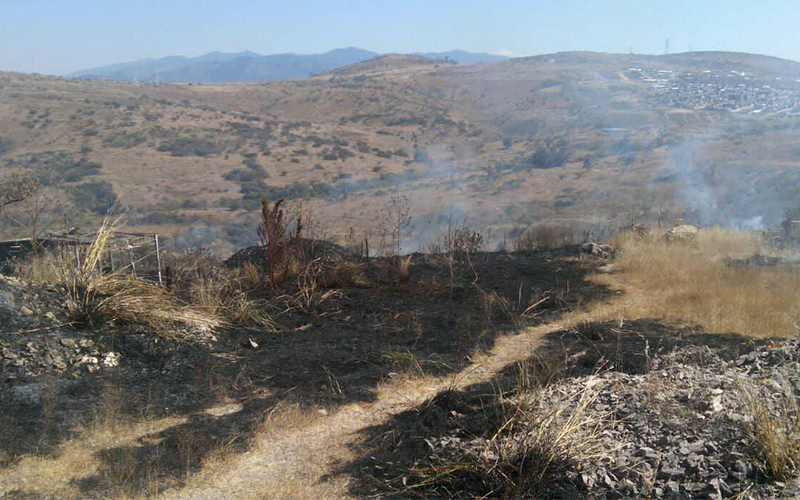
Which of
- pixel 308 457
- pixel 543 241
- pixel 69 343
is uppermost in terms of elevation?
pixel 69 343

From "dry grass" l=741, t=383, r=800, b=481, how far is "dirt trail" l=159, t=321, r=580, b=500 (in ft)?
6.57

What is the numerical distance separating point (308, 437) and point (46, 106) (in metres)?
45.2

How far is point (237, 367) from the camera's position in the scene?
17.4ft

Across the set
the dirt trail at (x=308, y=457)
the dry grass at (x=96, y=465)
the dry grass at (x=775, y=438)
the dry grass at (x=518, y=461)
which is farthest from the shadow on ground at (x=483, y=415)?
the dry grass at (x=96, y=465)

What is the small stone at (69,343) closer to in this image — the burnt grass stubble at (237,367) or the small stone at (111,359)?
the burnt grass stubble at (237,367)

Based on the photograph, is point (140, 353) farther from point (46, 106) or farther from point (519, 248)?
point (46, 106)

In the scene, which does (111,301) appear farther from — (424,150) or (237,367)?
(424,150)

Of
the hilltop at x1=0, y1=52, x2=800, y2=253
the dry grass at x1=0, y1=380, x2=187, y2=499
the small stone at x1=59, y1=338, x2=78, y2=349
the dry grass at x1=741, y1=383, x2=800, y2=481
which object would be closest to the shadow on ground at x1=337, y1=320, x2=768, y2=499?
the dry grass at x1=741, y1=383, x2=800, y2=481

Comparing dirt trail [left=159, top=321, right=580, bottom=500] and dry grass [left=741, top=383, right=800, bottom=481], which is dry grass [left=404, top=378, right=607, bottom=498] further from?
dry grass [left=741, top=383, right=800, bottom=481]

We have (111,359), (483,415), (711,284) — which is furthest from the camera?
(711,284)

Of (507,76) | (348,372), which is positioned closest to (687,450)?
(348,372)

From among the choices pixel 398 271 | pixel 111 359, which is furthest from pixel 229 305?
pixel 398 271

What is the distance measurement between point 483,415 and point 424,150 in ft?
131

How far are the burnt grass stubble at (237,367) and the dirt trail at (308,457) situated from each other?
0.50 ft
